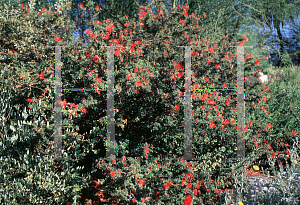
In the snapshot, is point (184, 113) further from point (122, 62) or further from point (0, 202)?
point (0, 202)

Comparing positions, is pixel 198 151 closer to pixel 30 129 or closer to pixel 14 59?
pixel 30 129

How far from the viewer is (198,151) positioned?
12.7 feet

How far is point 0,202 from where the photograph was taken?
2.37 meters

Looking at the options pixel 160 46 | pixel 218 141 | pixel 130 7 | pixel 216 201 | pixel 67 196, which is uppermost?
pixel 130 7

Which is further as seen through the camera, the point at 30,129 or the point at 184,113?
the point at 184,113

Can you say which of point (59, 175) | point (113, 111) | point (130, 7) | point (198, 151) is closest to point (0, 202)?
point (59, 175)

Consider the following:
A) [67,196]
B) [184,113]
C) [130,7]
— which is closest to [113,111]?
[184,113]

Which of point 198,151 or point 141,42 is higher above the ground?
point 141,42

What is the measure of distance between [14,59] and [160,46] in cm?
221

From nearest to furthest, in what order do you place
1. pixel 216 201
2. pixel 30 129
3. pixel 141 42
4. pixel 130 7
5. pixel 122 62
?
pixel 30 129
pixel 216 201
pixel 122 62
pixel 141 42
pixel 130 7

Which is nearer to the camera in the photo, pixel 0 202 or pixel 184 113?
pixel 0 202

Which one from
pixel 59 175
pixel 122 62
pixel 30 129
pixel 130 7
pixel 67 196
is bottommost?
pixel 67 196

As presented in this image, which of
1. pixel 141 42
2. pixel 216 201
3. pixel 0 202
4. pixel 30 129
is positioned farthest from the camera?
pixel 141 42

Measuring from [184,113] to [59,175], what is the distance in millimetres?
1744
